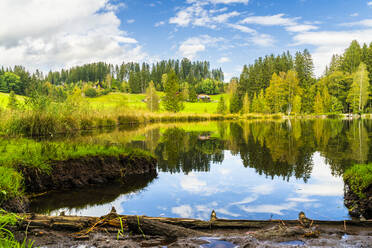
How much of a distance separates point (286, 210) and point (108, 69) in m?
161

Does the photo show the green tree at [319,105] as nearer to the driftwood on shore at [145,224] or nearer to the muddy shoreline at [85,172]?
the muddy shoreline at [85,172]

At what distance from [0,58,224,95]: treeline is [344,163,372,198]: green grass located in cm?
11607

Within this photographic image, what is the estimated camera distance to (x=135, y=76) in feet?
412

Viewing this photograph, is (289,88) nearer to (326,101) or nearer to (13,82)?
(326,101)

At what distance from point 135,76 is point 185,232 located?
12684 centimetres

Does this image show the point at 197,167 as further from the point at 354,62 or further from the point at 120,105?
the point at 354,62

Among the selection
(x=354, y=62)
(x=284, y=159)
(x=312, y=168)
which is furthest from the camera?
(x=354, y=62)

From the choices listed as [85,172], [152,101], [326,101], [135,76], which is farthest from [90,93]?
[85,172]

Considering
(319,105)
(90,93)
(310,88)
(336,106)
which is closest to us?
(336,106)

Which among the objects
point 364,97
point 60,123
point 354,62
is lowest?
point 60,123

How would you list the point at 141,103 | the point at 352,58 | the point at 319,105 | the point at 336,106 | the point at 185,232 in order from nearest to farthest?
1. the point at 185,232
2. the point at 336,106
3. the point at 319,105
4. the point at 352,58
5. the point at 141,103

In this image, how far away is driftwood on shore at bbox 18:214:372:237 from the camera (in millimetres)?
3291

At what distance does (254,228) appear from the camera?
341 cm

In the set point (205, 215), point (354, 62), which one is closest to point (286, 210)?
point (205, 215)
